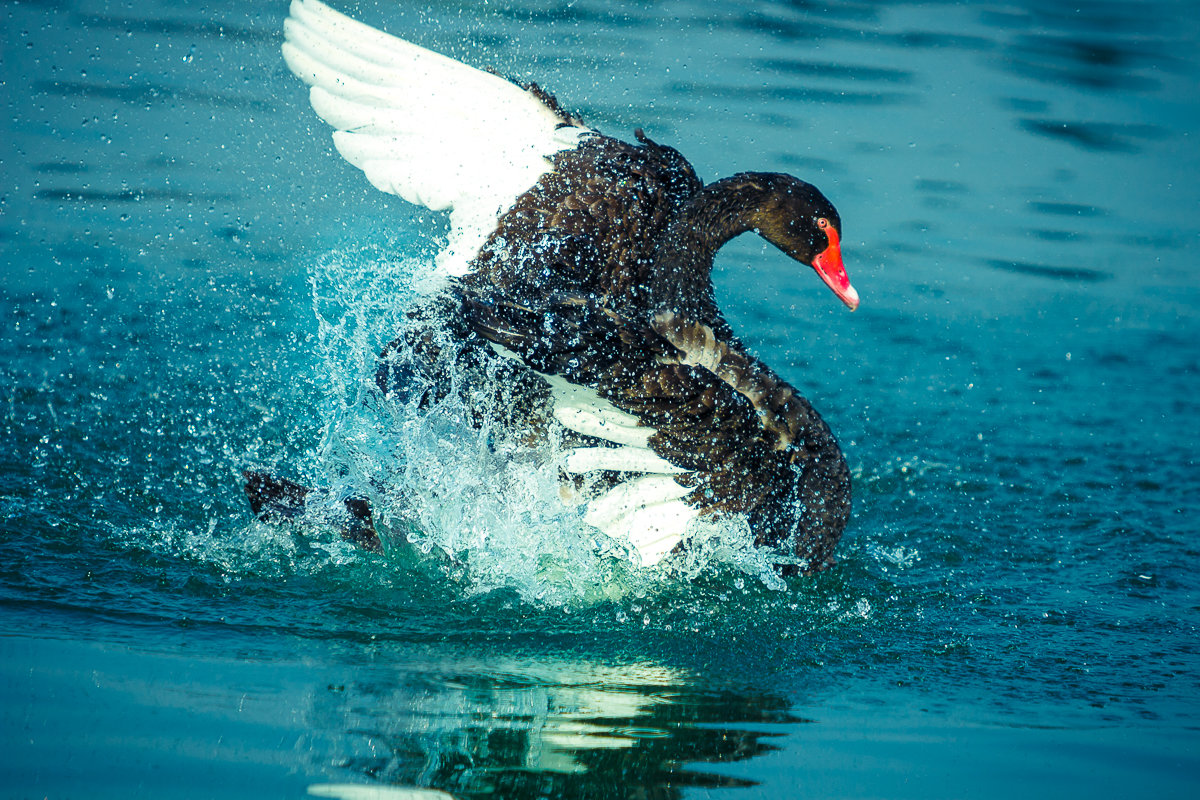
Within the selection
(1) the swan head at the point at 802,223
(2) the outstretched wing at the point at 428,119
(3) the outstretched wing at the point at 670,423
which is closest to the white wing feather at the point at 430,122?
(2) the outstretched wing at the point at 428,119

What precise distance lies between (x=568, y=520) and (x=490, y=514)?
273mm

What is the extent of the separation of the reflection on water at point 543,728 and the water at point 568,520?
12 millimetres

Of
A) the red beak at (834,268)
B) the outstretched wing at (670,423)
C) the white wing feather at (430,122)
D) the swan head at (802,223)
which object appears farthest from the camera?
the red beak at (834,268)

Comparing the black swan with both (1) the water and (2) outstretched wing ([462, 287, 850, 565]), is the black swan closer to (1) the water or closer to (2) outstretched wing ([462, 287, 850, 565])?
(2) outstretched wing ([462, 287, 850, 565])

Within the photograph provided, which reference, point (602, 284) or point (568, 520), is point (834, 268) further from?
point (568, 520)

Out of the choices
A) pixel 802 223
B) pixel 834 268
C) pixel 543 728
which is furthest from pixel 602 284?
pixel 543 728

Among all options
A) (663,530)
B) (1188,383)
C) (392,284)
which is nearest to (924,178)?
(1188,383)

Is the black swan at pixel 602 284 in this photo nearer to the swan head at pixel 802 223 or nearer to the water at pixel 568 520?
the swan head at pixel 802 223

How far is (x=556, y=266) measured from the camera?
4.36 meters

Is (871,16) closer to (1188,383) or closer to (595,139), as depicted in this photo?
(1188,383)

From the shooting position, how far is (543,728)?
2631 millimetres

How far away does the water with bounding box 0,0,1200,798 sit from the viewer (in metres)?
2.67

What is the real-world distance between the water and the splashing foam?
0.02 m

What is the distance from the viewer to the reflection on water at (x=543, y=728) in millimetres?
2375
